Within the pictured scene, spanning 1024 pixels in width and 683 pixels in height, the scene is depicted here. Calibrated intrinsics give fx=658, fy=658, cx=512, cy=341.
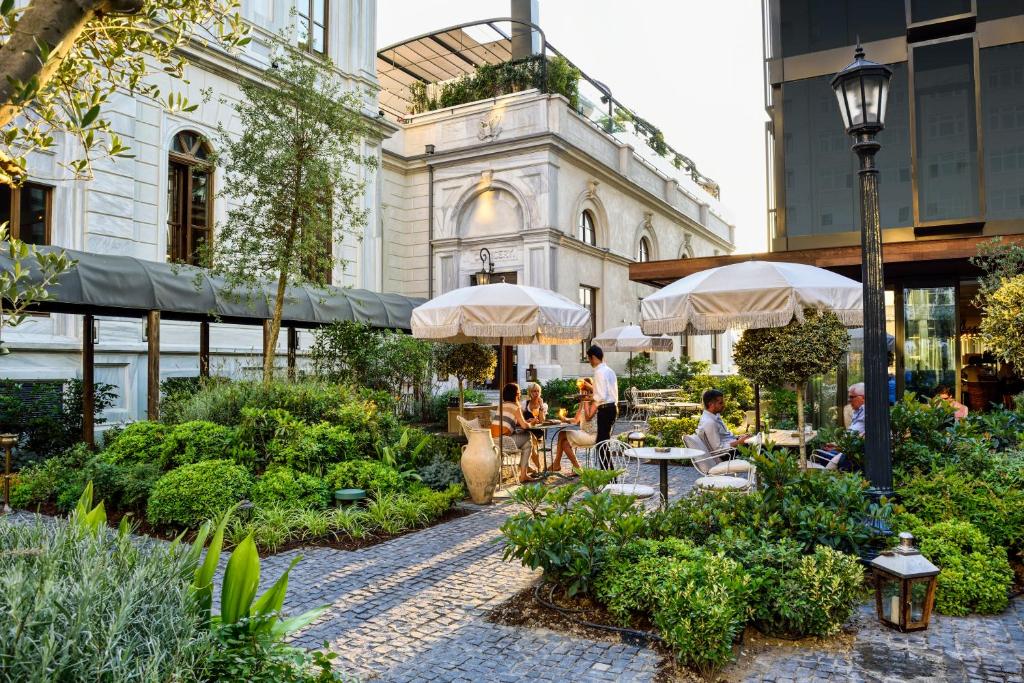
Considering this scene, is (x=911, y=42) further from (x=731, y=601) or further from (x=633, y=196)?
(x=633, y=196)

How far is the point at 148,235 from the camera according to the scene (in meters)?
14.1

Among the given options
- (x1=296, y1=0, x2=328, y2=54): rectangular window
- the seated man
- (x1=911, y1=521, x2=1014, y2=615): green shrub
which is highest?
(x1=296, y1=0, x2=328, y2=54): rectangular window

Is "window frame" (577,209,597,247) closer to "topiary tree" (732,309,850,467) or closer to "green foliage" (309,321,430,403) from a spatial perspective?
"green foliage" (309,321,430,403)

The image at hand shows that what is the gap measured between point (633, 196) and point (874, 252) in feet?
77.6

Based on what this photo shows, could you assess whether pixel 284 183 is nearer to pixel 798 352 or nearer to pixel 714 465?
pixel 714 465

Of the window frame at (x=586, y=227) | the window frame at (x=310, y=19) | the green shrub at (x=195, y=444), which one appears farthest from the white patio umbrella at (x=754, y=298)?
the window frame at (x=586, y=227)

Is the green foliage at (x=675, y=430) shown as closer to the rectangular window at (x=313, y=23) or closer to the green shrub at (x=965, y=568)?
the green shrub at (x=965, y=568)

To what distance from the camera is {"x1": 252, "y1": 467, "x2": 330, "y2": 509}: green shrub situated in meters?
7.18

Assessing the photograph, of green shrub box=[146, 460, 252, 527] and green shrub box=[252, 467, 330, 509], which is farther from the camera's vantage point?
green shrub box=[252, 467, 330, 509]

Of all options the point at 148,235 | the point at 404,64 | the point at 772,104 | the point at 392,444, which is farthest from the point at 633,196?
the point at 392,444

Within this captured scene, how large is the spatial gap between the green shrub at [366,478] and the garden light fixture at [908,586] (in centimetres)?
515

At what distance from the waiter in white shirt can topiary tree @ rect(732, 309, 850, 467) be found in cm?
304

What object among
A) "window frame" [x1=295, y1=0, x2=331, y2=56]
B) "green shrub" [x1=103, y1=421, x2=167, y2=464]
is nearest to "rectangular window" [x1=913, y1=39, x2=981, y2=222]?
"green shrub" [x1=103, y1=421, x2=167, y2=464]

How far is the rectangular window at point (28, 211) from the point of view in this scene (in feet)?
40.3
